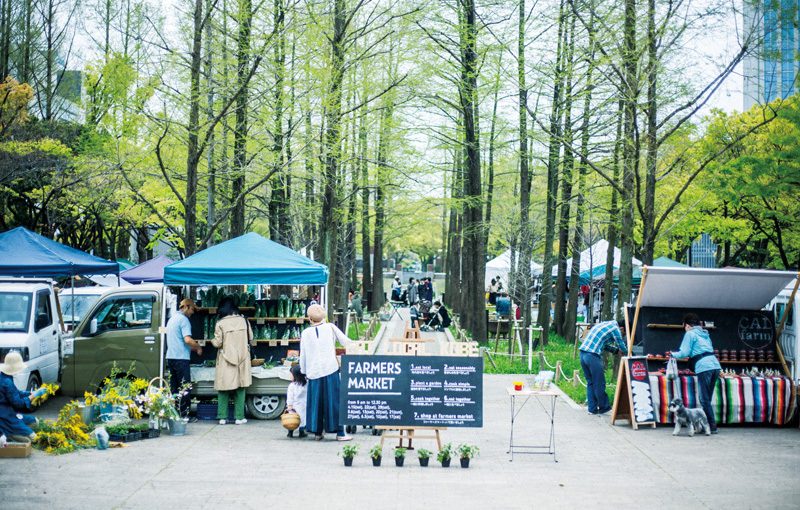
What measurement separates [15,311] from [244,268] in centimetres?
408

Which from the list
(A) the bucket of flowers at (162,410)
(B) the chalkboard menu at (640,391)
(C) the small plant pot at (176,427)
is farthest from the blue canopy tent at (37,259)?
(B) the chalkboard menu at (640,391)

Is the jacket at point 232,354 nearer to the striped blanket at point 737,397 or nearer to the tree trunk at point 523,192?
the striped blanket at point 737,397

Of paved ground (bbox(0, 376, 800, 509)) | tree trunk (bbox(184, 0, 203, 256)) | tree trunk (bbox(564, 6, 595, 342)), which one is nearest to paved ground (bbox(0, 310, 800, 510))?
paved ground (bbox(0, 376, 800, 509))

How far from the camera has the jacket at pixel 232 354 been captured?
42.3ft

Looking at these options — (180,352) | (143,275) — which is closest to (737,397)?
(180,352)

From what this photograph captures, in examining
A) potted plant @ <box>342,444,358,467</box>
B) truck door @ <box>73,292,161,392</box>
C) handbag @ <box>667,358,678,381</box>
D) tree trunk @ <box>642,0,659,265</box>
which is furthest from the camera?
tree trunk @ <box>642,0,659,265</box>

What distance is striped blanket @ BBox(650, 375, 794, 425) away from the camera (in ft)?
43.4

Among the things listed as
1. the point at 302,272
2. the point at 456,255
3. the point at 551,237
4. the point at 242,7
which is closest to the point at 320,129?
the point at 242,7

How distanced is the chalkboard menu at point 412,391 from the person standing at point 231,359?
2616mm

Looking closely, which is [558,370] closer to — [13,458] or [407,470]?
[407,470]

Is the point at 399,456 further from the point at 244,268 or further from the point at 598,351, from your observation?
the point at 598,351

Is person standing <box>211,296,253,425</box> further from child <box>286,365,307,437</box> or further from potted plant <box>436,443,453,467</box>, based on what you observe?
potted plant <box>436,443,453,467</box>

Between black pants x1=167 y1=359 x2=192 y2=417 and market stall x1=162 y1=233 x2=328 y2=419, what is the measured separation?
0.81 feet

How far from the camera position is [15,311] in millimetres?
14336
